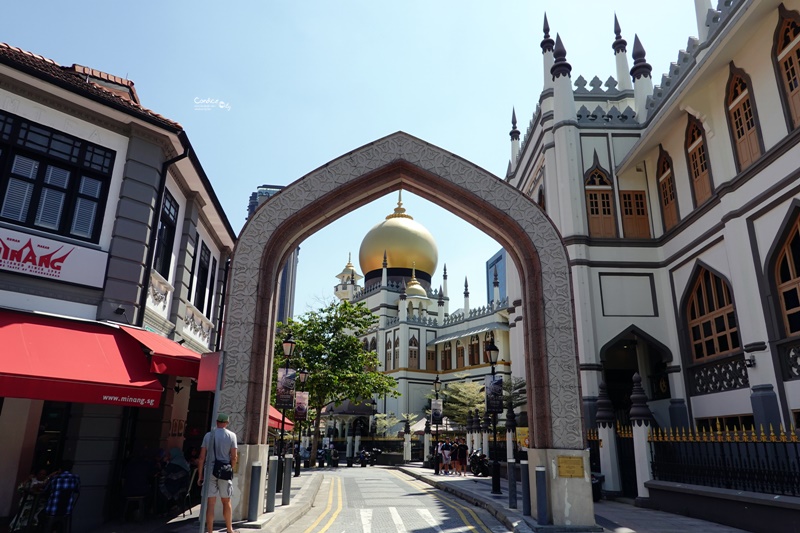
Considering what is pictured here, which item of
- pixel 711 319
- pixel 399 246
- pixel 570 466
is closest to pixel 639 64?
pixel 711 319

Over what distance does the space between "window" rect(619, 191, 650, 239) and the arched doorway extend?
9011mm

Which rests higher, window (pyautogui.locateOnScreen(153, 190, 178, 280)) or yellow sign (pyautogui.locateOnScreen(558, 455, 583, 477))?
window (pyautogui.locateOnScreen(153, 190, 178, 280))

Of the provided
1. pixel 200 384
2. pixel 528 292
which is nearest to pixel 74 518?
pixel 200 384

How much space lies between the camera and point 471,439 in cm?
2842

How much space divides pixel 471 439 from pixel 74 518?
2161 cm

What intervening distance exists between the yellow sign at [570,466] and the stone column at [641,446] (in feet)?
13.6

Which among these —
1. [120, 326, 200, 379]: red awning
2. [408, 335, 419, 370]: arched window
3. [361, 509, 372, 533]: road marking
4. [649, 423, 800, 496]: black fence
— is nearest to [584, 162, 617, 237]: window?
[649, 423, 800, 496]: black fence

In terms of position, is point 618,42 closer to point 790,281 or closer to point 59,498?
point 790,281

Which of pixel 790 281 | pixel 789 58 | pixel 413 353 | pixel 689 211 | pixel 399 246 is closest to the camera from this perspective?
pixel 790 281

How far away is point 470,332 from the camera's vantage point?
51.5 metres

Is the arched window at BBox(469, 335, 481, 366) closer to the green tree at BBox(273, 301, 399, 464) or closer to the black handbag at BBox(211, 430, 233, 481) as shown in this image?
the green tree at BBox(273, 301, 399, 464)

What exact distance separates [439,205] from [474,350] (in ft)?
132

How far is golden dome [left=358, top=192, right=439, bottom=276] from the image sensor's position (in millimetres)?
59938

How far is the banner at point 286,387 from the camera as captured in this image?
53.5 feet
